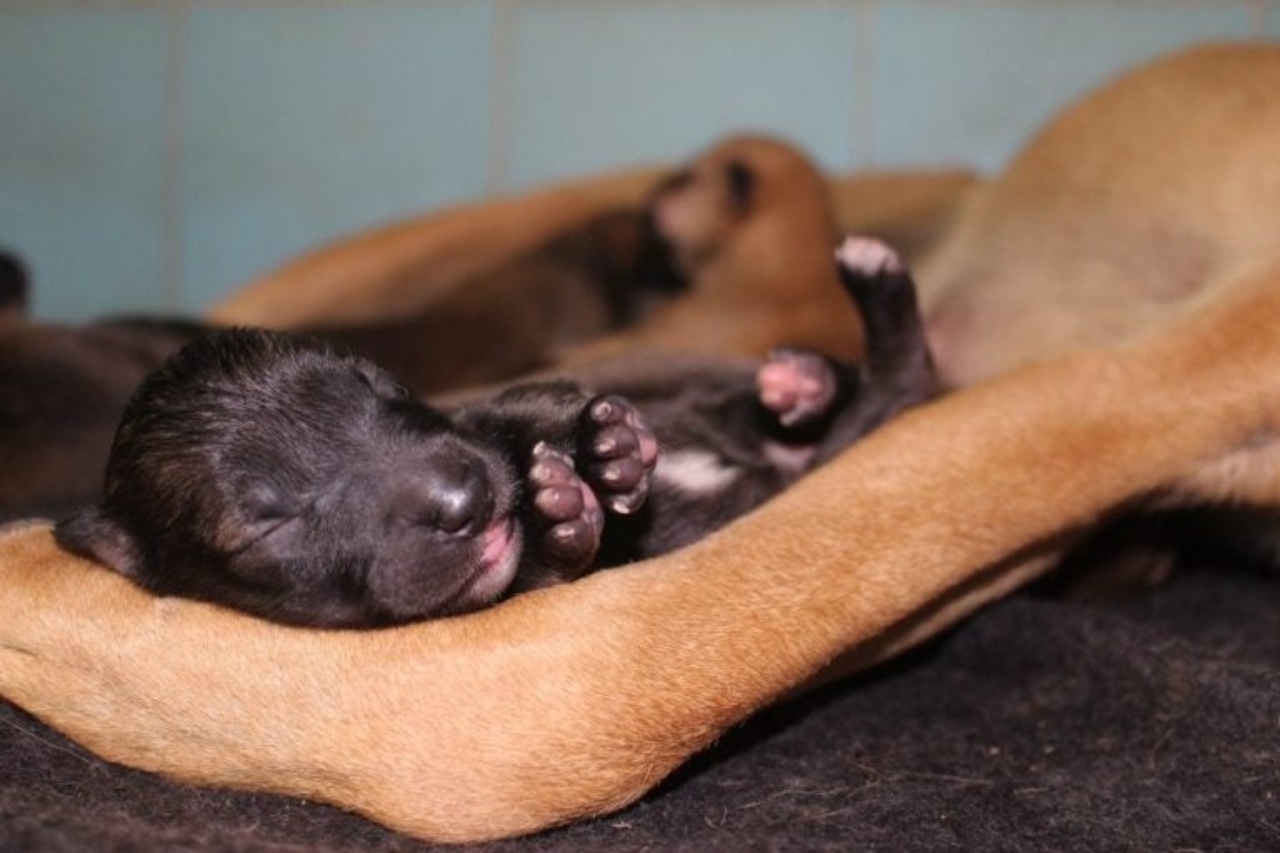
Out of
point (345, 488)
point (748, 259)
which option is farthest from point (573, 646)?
point (748, 259)

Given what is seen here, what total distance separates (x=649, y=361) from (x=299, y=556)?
84cm

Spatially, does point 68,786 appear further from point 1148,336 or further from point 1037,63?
point 1037,63

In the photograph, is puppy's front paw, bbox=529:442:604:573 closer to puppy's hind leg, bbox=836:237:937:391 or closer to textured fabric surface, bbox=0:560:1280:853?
textured fabric surface, bbox=0:560:1280:853

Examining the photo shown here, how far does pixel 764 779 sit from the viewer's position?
170cm

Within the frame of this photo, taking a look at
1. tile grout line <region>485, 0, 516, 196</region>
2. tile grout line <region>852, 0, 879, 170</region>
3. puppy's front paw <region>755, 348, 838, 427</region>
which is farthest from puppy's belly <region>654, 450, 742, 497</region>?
tile grout line <region>485, 0, 516, 196</region>

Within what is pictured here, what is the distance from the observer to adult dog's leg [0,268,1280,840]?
149 centimetres

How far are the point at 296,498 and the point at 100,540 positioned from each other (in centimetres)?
22

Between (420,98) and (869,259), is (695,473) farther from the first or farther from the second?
(420,98)

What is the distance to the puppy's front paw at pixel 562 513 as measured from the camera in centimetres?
170

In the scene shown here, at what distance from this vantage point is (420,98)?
166 inches

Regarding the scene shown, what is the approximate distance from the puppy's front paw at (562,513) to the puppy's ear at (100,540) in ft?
1.44

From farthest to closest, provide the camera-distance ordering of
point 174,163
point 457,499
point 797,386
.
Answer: point 174,163 < point 797,386 < point 457,499

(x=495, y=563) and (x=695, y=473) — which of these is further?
(x=695, y=473)

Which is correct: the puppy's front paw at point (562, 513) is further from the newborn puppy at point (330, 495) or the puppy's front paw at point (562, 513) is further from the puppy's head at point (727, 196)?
the puppy's head at point (727, 196)
